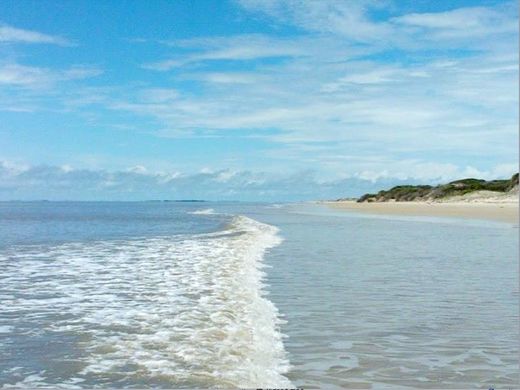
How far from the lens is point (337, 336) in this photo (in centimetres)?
906

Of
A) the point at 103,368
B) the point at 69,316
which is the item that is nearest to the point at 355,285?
the point at 69,316

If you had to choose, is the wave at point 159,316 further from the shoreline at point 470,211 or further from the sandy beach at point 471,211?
the sandy beach at point 471,211

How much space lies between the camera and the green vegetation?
95.9m

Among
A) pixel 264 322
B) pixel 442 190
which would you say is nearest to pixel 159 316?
pixel 264 322

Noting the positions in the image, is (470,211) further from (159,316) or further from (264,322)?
(159,316)

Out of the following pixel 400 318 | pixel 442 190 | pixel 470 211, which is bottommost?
pixel 400 318

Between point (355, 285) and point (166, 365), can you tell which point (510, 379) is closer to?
point (166, 365)

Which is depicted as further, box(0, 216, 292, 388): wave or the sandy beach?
the sandy beach

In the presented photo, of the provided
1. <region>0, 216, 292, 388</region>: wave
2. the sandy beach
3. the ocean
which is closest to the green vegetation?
the sandy beach

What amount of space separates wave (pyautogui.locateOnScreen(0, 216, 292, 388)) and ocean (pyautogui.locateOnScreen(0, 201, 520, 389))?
31mm

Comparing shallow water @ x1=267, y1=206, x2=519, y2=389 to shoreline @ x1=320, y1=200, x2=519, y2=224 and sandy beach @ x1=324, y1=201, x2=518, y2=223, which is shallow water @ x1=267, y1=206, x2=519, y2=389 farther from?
sandy beach @ x1=324, y1=201, x2=518, y2=223

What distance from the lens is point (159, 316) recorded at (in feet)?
35.2

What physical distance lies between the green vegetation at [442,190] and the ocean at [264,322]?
75.6m

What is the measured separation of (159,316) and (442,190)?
101636 mm
